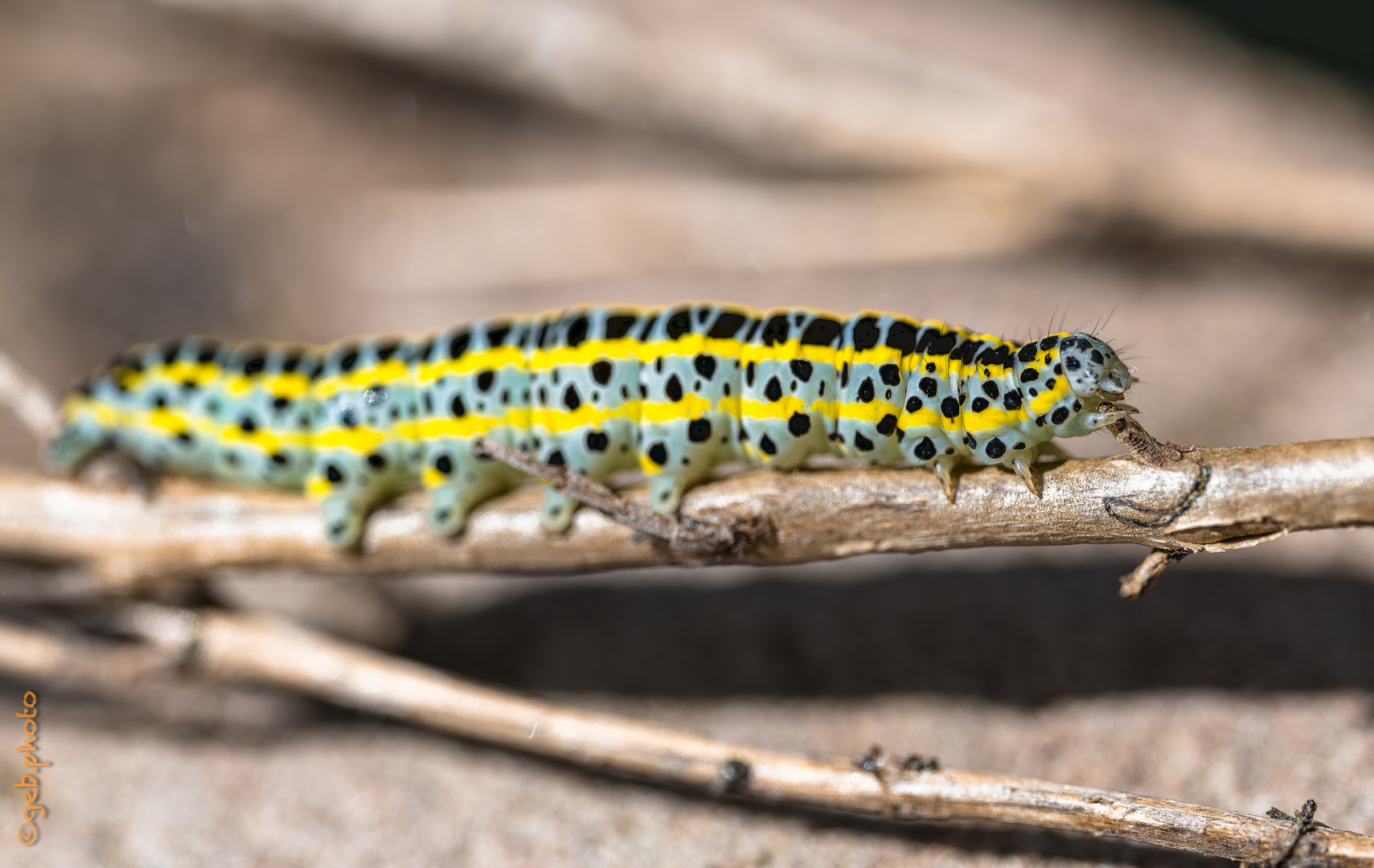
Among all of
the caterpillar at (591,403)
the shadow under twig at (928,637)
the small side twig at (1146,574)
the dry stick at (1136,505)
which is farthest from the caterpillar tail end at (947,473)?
the shadow under twig at (928,637)

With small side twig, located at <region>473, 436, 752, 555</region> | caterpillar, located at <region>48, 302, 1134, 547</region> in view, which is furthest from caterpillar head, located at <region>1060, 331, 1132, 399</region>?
small side twig, located at <region>473, 436, 752, 555</region>

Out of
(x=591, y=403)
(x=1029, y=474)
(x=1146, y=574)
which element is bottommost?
(x=1146, y=574)

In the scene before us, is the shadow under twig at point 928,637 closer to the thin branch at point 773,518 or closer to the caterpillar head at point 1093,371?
the thin branch at point 773,518

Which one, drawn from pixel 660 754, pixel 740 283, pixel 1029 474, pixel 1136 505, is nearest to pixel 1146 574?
pixel 1136 505

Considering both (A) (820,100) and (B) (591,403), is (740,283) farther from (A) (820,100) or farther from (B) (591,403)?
(B) (591,403)

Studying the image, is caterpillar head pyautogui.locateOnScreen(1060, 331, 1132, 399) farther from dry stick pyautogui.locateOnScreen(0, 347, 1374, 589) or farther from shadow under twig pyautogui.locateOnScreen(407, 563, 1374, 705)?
shadow under twig pyautogui.locateOnScreen(407, 563, 1374, 705)

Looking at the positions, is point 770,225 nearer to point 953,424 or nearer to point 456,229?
point 456,229

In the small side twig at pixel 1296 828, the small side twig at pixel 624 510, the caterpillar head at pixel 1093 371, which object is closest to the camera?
the small side twig at pixel 1296 828
